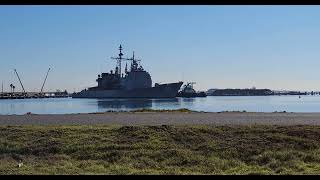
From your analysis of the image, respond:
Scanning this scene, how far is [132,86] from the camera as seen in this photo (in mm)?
118500

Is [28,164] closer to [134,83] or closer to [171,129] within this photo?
[171,129]

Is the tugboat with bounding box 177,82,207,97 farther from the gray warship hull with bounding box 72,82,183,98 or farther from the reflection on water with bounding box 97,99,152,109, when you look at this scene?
the reflection on water with bounding box 97,99,152,109

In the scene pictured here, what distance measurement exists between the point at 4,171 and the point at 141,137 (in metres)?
4.85

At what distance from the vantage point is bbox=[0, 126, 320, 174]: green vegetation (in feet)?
25.3

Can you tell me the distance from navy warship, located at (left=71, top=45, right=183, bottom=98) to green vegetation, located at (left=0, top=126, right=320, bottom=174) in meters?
106

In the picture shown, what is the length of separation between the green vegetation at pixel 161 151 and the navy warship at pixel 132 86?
106055mm

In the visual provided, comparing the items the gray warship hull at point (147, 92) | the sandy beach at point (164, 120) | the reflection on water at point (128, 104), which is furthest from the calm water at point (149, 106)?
the gray warship hull at point (147, 92)

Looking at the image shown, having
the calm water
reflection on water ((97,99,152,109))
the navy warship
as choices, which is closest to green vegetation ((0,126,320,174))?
the calm water

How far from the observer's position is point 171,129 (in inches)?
485

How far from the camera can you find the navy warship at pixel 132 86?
4692 inches

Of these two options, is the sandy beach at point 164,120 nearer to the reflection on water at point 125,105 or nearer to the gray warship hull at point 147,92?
the reflection on water at point 125,105
